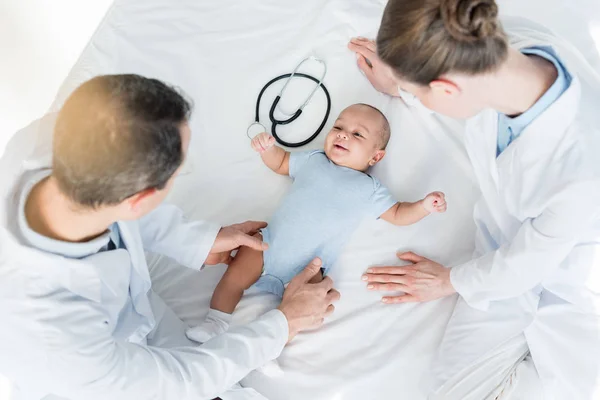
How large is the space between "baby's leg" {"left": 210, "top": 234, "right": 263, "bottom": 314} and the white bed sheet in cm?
5

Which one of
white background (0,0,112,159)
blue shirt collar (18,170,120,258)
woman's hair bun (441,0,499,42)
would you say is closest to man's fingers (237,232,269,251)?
blue shirt collar (18,170,120,258)

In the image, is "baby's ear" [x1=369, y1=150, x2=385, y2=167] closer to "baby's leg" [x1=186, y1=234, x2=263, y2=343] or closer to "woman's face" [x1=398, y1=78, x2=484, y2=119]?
"baby's leg" [x1=186, y1=234, x2=263, y2=343]

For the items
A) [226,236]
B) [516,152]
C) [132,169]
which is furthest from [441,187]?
[132,169]

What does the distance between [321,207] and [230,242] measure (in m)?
0.31

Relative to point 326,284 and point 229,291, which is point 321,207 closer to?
point 326,284

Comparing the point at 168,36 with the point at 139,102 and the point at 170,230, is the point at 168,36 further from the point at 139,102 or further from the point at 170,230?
the point at 139,102

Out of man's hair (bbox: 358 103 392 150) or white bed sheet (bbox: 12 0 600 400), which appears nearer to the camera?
white bed sheet (bbox: 12 0 600 400)

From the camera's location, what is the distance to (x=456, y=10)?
105 centimetres

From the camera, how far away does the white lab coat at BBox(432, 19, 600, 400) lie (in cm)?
132

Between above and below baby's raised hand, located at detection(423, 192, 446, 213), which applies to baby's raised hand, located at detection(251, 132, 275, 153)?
below

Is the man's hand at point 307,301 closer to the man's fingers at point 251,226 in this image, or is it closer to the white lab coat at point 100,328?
the white lab coat at point 100,328

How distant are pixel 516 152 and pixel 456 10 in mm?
489

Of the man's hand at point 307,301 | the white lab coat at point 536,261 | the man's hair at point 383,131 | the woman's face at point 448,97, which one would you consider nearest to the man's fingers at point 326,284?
the man's hand at point 307,301

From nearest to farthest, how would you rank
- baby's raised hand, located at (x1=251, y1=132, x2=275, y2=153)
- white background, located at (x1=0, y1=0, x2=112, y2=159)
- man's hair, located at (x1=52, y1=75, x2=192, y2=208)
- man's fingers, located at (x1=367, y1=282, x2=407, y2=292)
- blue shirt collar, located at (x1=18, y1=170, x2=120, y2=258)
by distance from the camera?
1. man's hair, located at (x1=52, y1=75, x2=192, y2=208)
2. blue shirt collar, located at (x1=18, y1=170, x2=120, y2=258)
3. man's fingers, located at (x1=367, y1=282, x2=407, y2=292)
4. baby's raised hand, located at (x1=251, y1=132, x2=275, y2=153)
5. white background, located at (x1=0, y1=0, x2=112, y2=159)
